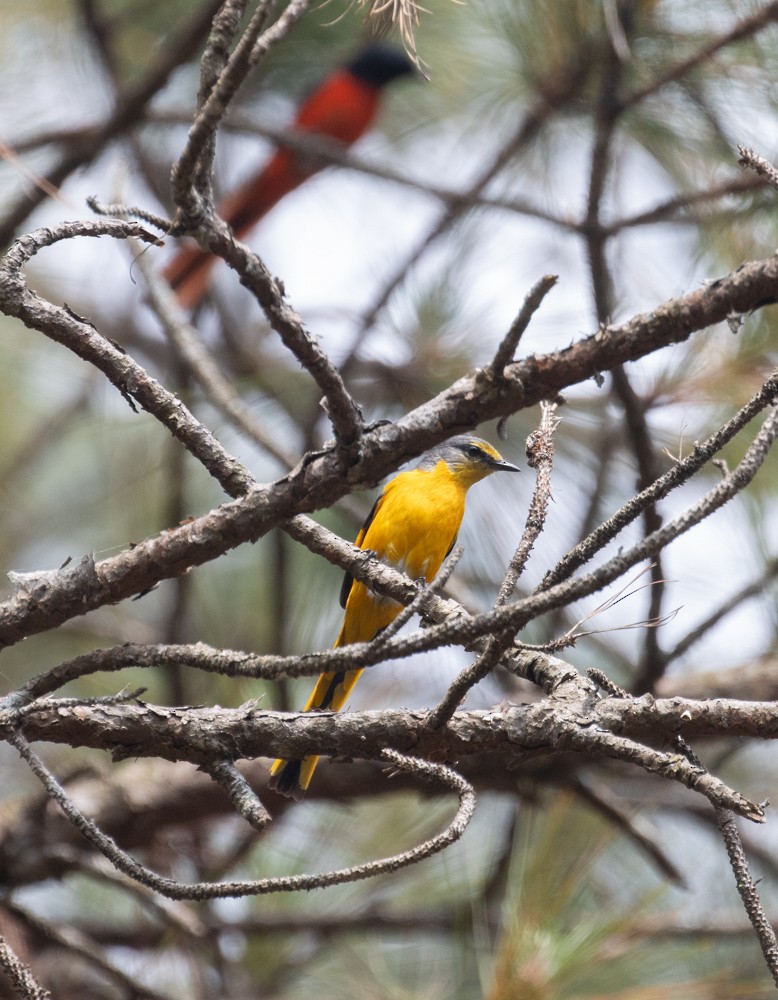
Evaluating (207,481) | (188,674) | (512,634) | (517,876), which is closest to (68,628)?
(188,674)

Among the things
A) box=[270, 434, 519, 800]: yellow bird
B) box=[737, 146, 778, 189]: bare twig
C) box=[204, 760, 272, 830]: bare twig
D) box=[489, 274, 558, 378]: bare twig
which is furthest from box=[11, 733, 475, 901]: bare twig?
box=[270, 434, 519, 800]: yellow bird

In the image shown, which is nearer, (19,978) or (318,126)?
(19,978)

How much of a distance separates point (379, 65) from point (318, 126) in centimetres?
57

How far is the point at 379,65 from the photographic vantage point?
6.25 m

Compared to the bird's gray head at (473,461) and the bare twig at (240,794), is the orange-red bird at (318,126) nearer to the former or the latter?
the bird's gray head at (473,461)

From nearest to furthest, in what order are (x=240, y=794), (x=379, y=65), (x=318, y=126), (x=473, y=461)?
(x=240, y=794) → (x=473, y=461) → (x=318, y=126) → (x=379, y=65)

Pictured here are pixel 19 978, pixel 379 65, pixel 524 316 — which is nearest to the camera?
pixel 524 316

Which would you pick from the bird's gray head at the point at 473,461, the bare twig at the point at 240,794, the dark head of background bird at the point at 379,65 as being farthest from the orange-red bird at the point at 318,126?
the bare twig at the point at 240,794

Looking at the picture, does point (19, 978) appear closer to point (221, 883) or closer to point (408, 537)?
point (221, 883)

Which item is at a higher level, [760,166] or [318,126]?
[318,126]

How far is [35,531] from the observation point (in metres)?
6.35

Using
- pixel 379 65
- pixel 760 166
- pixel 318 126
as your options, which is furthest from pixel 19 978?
pixel 379 65

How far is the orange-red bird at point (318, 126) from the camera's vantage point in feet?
18.7

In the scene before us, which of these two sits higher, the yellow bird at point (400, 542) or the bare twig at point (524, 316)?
the yellow bird at point (400, 542)
